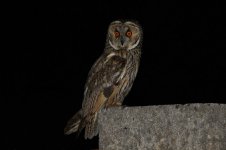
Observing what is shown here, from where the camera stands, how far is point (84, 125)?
3.69 m

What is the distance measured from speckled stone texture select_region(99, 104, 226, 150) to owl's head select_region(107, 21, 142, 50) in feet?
6.64

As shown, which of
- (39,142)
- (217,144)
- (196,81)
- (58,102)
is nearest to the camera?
(217,144)

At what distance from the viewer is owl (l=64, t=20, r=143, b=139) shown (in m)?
3.86

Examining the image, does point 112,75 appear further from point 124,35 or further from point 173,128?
point 173,128

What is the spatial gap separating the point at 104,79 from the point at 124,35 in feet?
1.80

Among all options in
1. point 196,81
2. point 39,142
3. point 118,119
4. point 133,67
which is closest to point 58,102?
point 39,142

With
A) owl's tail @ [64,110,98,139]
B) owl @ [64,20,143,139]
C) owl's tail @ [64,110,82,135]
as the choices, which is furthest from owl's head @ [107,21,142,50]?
owl's tail @ [64,110,82,135]

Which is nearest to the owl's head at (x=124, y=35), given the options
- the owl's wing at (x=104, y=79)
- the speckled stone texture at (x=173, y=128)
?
the owl's wing at (x=104, y=79)

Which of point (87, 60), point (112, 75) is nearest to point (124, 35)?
point (112, 75)

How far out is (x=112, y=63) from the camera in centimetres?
427

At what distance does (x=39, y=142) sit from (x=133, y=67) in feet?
24.2

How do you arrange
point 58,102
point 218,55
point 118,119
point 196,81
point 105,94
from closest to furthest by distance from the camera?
point 118,119 → point 105,94 → point 58,102 → point 196,81 → point 218,55

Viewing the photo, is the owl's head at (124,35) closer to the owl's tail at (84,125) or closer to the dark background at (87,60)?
the owl's tail at (84,125)

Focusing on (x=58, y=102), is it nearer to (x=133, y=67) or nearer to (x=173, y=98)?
(x=173, y=98)
